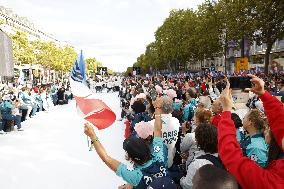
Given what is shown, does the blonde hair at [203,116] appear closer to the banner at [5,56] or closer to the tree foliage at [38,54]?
the banner at [5,56]

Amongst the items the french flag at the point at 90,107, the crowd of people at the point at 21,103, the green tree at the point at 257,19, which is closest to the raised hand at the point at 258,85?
the french flag at the point at 90,107

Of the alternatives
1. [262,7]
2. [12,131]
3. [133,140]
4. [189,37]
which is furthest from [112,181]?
[189,37]

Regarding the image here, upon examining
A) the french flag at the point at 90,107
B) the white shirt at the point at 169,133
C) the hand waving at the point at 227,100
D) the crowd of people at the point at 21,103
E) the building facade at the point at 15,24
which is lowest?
the crowd of people at the point at 21,103

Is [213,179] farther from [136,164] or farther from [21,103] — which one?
[21,103]

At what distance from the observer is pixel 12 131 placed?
1631cm

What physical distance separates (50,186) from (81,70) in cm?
385

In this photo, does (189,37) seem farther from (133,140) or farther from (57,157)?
(133,140)

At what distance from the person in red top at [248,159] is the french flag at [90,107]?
7.42 ft

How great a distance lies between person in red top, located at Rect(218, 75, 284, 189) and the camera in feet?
7.31

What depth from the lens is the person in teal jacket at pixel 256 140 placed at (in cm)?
399

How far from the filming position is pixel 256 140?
420cm

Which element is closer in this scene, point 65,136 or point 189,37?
point 65,136

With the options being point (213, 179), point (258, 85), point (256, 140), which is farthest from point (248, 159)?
point (256, 140)

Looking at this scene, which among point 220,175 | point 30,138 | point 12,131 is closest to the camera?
point 220,175
